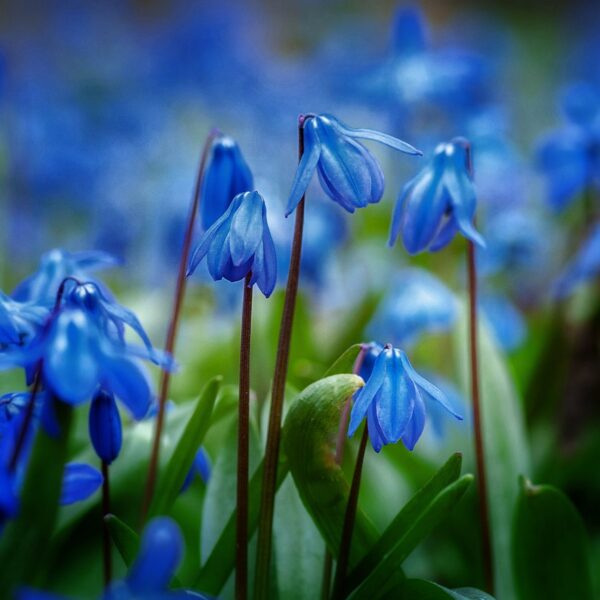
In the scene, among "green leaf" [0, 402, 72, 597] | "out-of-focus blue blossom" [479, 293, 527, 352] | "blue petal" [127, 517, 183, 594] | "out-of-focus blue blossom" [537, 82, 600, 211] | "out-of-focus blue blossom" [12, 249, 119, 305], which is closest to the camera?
"blue petal" [127, 517, 183, 594]

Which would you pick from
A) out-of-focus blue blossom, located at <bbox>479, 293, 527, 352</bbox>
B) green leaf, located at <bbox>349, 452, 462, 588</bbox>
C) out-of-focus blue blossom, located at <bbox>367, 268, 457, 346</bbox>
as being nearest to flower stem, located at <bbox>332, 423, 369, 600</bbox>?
green leaf, located at <bbox>349, 452, 462, 588</bbox>

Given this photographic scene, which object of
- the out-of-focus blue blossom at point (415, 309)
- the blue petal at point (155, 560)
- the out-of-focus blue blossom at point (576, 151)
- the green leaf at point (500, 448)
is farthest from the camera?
the out-of-focus blue blossom at point (576, 151)

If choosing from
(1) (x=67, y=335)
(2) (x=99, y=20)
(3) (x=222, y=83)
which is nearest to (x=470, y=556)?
(1) (x=67, y=335)

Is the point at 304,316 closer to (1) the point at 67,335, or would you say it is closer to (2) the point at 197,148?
(1) the point at 67,335

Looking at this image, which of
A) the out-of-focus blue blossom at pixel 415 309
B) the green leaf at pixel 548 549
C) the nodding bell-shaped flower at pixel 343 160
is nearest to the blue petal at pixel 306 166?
the nodding bell-shaped flower at pixel 343 160

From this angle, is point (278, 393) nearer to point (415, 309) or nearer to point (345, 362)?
point (345, 362)

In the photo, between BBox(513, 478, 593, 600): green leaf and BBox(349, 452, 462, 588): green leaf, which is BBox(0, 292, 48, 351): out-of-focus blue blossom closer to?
BBox(349, 452, 462, 588): green leaf

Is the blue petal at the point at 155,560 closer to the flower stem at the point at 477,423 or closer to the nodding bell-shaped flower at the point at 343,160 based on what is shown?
the nodding bell-shaped flower at the point at 343,160

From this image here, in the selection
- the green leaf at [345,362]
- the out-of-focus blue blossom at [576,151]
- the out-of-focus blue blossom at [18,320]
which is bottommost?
the green leaf at [345,362]
